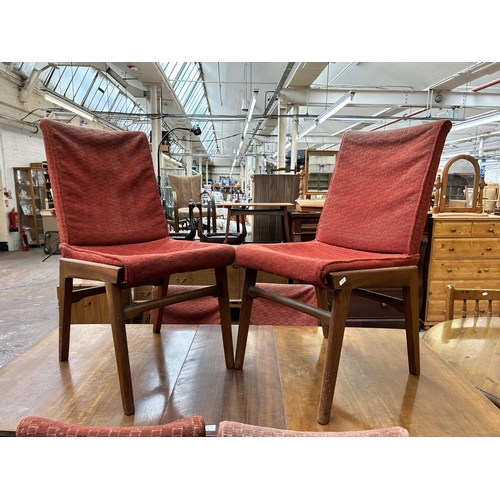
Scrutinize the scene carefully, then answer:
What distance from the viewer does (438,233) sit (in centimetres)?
303

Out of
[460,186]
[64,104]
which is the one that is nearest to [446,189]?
[460,186]

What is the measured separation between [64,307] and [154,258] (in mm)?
541

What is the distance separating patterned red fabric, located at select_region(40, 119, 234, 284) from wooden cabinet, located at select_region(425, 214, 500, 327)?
2.43 m

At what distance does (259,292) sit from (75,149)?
3.13ft

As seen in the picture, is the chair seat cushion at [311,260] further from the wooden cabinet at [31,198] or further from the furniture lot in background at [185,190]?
the wooden cabinet at [31,198]

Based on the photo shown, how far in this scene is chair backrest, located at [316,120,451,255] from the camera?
125 cm

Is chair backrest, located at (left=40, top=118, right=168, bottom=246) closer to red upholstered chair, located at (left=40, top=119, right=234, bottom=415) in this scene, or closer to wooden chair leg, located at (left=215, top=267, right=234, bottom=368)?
red upholstered chair, located at (left=40, top=119, right=234, bottom=415)

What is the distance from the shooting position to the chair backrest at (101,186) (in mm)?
1363

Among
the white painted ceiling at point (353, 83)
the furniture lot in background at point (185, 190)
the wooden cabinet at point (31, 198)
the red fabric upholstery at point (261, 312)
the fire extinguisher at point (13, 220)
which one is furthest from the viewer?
the wooden cabinet at point (31, 198)

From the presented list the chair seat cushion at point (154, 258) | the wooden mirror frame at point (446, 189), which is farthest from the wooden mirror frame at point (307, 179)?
the chair seat cushion at point (154, 258)

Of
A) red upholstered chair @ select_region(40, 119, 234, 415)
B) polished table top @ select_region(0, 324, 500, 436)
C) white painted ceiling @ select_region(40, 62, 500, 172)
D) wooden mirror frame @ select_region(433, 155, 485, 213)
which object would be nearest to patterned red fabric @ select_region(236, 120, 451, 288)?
red upholstered chair @ select_region(40, 119, 234, 415)

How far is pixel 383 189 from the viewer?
140 centimetres

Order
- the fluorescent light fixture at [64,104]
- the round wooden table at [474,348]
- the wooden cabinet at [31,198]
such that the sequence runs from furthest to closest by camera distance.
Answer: the wooden cabinet at [31,198]
the fluorescent light fixture at [64,104]
the round wooden table at [474,348]

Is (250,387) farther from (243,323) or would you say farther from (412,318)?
(412,318)
